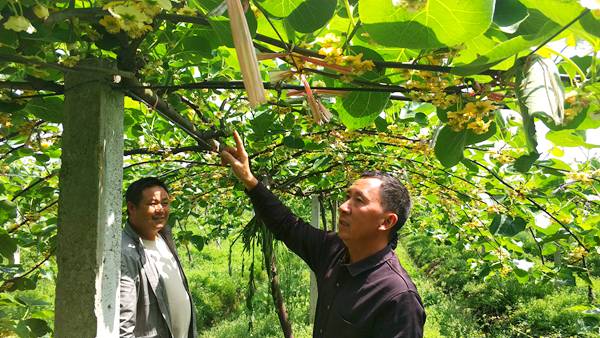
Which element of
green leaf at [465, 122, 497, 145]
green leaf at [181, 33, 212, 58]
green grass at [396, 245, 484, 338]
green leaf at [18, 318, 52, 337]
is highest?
green leaf at [181, 33, 212, 58]

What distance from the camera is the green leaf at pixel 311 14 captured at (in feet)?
2.64

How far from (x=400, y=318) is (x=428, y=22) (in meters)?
0.99

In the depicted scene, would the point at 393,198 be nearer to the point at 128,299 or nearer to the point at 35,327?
the point at 128,299

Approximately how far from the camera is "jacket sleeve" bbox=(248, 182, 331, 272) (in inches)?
75.0

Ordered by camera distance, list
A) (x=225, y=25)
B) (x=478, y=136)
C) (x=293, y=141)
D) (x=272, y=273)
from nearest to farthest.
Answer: (x=225, y=25), (x=478, y=136), (x=293, y=141), (x=272, y=273)

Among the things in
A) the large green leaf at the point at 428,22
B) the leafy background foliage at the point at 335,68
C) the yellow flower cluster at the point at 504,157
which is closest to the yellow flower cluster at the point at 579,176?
the leafy background foliage at the point at 335,68

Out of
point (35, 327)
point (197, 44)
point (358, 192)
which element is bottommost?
point (35, 327)

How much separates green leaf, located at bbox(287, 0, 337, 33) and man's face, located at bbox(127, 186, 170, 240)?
136 cm

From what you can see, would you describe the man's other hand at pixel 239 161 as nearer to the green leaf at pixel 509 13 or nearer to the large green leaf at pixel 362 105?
the large green leaf at pixel 362 105

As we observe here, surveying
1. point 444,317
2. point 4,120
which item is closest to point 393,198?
point 4,120

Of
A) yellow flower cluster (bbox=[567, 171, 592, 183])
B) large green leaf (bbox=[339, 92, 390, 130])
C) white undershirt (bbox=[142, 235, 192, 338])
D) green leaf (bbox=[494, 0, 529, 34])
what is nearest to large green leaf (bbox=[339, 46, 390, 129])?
large green leaf (bbox=[339, 92, 390, 130])

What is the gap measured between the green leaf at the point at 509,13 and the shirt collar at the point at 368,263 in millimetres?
987

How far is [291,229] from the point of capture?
6.36ft

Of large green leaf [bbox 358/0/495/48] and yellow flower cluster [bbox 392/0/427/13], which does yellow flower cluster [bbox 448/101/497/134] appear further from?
yellow flower cluster [bbox 392/0/427/13]
